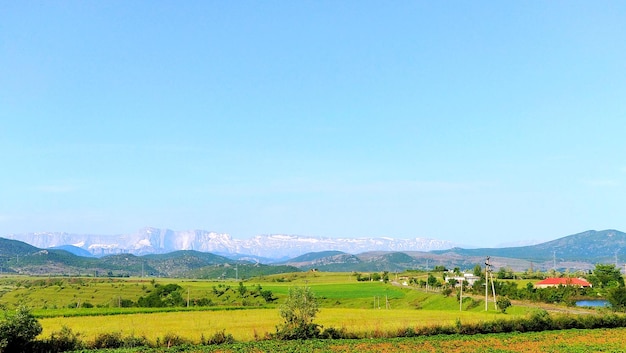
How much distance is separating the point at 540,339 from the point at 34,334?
42081 mm

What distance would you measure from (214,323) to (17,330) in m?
26.9

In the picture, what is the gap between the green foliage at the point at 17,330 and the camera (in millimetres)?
37281

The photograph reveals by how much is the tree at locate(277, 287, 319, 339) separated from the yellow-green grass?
9.81ft

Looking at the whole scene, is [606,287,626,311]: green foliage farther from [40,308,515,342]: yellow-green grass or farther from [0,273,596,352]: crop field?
[40,308,515,342]: yellow-green grass

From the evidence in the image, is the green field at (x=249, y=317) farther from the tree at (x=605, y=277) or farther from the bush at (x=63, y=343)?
the tree at (x=605, y=277)

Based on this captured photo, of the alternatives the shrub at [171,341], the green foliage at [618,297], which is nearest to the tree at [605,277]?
the green foliage at [618,297]

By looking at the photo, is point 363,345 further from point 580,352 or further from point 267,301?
point 267,301

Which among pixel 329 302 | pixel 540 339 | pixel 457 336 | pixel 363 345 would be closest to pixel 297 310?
pixel 363 345

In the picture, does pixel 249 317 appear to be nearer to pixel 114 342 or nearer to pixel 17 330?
pixel 114 342

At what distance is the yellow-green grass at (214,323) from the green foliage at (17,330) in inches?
263

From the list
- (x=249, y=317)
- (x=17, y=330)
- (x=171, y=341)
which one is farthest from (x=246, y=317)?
(x=17, y=330)

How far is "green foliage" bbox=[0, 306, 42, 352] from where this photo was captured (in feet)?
122

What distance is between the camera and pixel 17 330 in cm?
3775

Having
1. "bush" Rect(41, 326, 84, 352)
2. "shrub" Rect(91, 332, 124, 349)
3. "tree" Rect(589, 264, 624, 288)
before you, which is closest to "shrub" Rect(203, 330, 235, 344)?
"shrub" Rect(91, 332, 124, 349)
